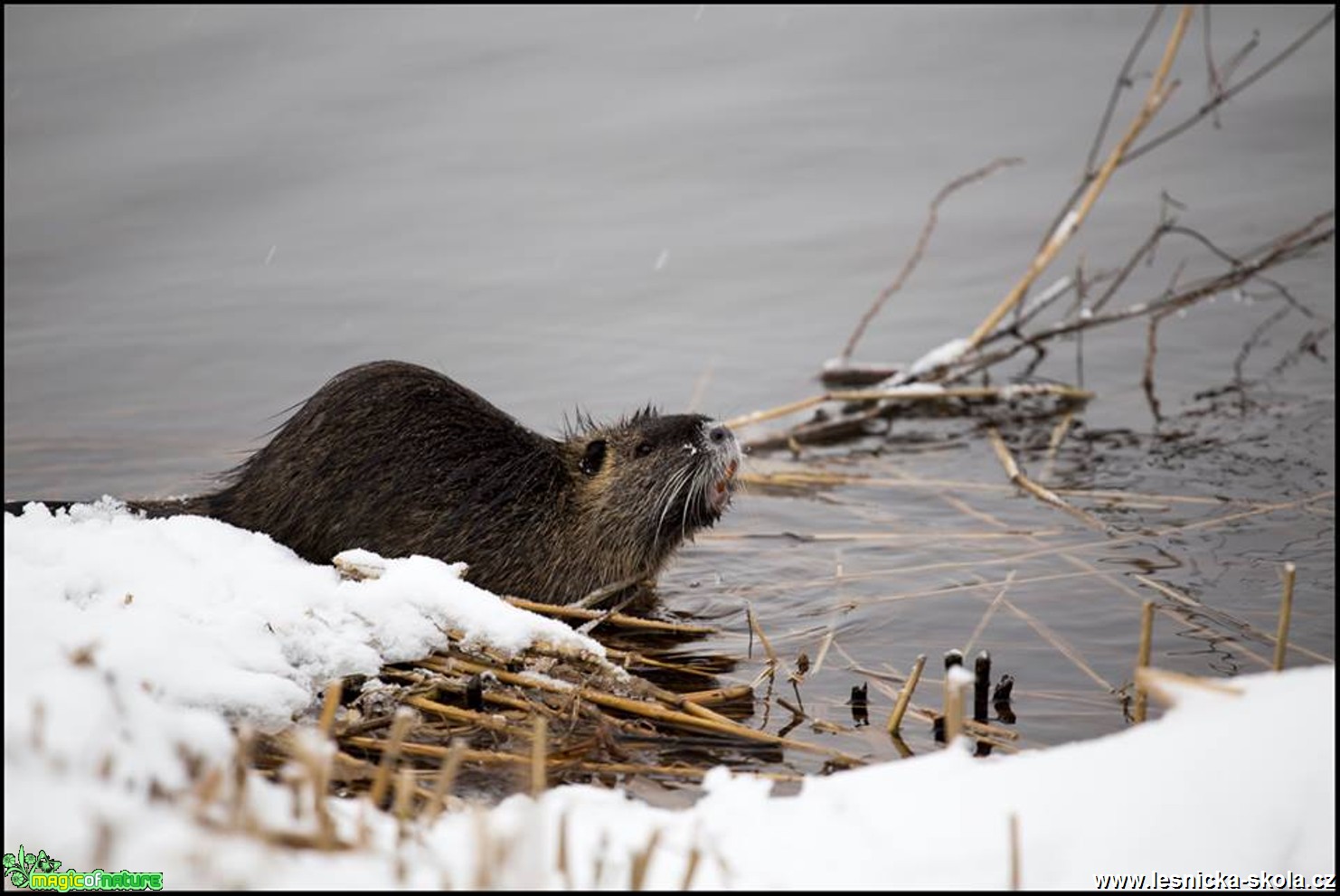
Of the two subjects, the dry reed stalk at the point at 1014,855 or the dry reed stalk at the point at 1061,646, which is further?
the dry reed stalk at the point at 1061,646

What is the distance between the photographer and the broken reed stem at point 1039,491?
17.7ft

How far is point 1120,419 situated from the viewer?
6.66 metres

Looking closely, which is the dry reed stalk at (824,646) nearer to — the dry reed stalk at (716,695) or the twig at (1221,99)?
the dry reed stalk at (716,695)

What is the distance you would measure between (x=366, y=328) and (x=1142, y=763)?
6003 mm

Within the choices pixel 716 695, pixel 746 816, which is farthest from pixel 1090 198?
pixel 746 816

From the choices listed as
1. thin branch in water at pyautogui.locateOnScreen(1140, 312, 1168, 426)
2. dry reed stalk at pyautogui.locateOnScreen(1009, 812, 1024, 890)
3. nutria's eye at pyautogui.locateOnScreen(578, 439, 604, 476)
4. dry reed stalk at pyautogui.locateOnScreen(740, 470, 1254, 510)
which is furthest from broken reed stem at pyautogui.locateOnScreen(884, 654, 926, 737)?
thin branch in water at pyautogui.locateOnScreen(1140, 312, 1168, 426)

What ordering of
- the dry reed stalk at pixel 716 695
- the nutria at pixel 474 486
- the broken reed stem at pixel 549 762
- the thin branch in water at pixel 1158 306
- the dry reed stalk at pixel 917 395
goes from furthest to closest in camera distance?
1. the thin branch in water at pixel 1158 306
2. the dry reed stalk at pixel 917 395
3. the nutria at pixel 474 486
4. the dry reed stalk at pixel 716 695
5. the broken reed stem at pixel 549 762

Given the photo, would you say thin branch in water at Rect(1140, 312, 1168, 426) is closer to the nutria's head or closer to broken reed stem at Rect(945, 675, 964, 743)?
the nutria's head

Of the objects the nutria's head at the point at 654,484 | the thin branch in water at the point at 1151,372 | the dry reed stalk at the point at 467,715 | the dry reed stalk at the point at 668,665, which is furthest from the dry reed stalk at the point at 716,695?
the thin branch in water at the point at 1151,372

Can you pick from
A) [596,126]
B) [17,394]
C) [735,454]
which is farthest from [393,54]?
[735,454]

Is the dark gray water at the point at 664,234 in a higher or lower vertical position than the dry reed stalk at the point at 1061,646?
higher

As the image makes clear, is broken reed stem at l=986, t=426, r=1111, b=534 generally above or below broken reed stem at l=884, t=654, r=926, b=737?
above

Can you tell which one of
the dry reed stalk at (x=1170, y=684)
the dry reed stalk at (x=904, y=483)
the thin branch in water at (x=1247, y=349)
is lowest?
the dry reed stalk at (x=904, y=483)

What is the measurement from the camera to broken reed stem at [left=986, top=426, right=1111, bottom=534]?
5.38m
